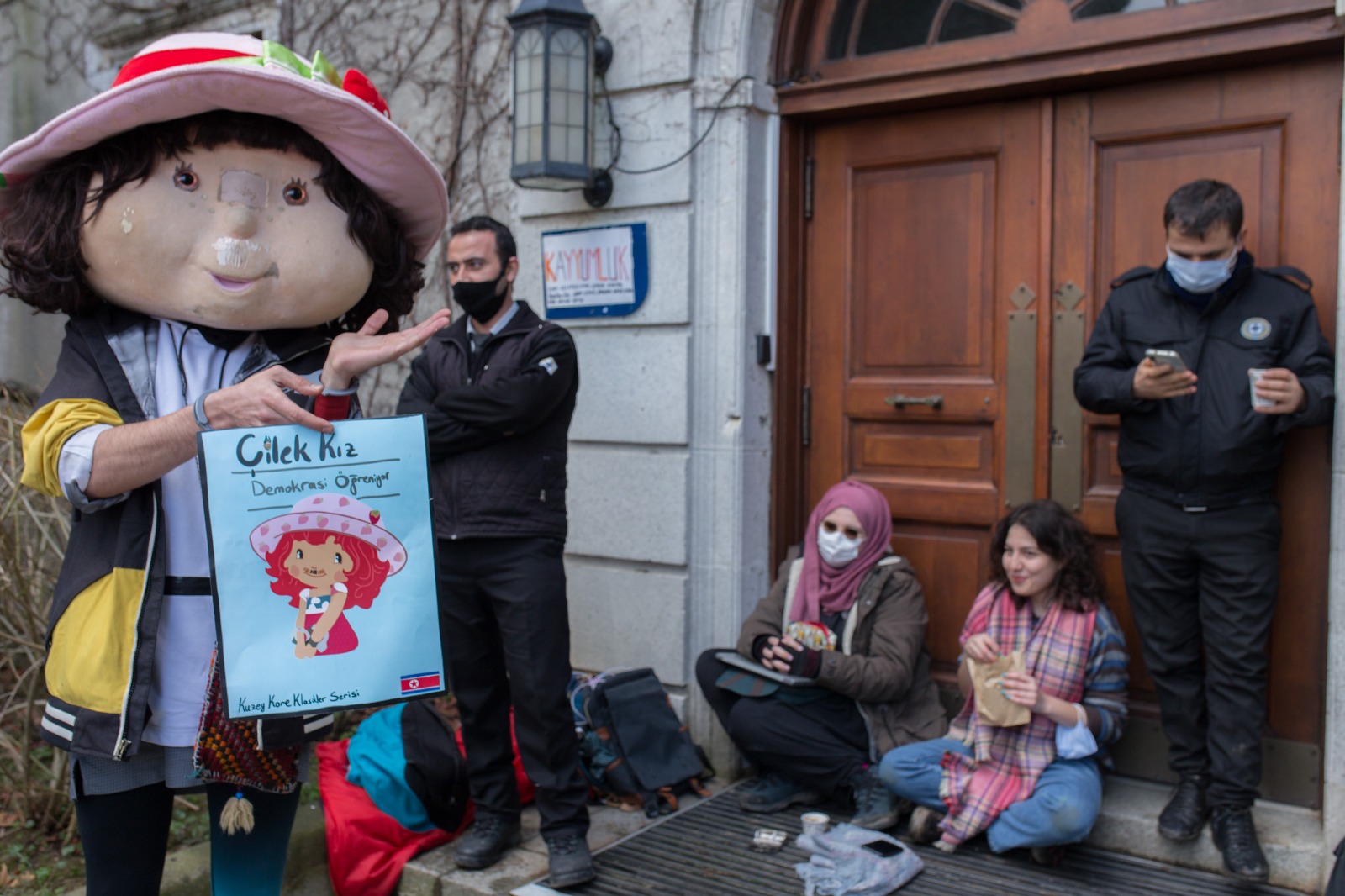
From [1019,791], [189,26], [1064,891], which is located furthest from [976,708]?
[189,26]

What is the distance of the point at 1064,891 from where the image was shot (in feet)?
11.1

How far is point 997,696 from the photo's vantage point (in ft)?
11.5

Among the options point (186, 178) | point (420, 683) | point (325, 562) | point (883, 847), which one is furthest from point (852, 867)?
point (186, 178)

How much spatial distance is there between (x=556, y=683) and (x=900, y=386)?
172 cm

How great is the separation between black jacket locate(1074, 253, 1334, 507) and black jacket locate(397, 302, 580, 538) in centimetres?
170

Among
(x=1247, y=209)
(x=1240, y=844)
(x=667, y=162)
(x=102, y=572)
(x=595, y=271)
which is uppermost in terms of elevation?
(x=667, y=162)

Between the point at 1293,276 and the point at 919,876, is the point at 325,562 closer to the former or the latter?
the point at 919,876

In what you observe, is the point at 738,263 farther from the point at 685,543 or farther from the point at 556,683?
the point at 556,683

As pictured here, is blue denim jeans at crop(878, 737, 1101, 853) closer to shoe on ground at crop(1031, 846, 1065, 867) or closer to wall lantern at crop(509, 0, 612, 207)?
shoe on ground at crop(1031, 846, 1065, 867)

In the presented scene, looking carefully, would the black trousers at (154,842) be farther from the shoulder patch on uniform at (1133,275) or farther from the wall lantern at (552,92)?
the shoulder patch on uniform at (1133,275)

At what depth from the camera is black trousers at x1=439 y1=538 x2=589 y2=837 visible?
355cm

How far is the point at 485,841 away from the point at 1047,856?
178 centimetres

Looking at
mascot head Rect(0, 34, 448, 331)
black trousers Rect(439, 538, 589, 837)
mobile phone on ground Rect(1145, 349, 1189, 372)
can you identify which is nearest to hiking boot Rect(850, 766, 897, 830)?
black trousers Rect(439, 538, 589, 837)

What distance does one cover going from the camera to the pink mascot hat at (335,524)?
190cm
